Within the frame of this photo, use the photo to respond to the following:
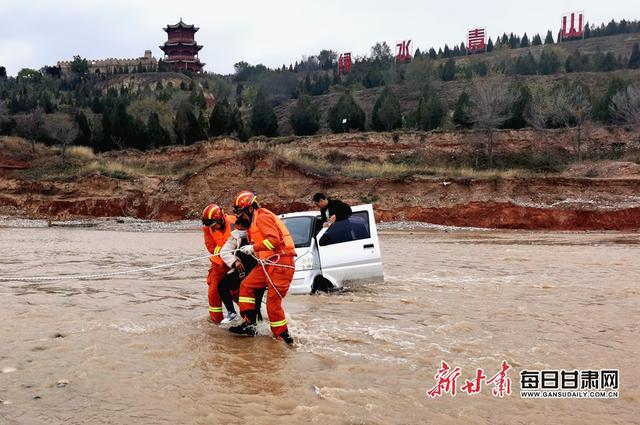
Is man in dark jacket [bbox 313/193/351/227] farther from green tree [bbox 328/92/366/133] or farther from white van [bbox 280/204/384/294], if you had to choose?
green tree [bbox 328/92/366/133]

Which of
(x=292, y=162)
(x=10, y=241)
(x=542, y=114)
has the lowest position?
(x=10, y=241)

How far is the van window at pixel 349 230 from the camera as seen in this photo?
10.5m

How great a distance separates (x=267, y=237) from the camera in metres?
7.09

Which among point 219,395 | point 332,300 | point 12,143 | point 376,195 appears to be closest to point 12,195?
point 12,143

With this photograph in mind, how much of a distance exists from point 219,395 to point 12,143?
176ft

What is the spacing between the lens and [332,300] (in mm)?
9953

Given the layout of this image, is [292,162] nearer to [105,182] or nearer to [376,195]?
[376,195]

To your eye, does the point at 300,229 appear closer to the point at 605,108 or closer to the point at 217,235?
the point at 217,235

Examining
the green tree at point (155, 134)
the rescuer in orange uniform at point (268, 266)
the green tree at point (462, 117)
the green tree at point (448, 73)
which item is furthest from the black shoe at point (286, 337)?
the green tree at point (448, 73)

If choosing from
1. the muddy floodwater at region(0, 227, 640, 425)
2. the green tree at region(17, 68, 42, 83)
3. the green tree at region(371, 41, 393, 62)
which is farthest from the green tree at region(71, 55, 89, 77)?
the muddy floodwater at region(0, 227, 640, 425)

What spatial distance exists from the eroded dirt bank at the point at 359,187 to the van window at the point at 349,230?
24964mm

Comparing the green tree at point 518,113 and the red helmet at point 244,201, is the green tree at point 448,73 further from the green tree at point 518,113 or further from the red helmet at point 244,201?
the red helmet at point 244,201

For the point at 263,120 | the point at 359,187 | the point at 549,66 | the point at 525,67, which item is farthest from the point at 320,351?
the point at 549,66

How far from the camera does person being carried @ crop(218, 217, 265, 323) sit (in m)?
7.27
